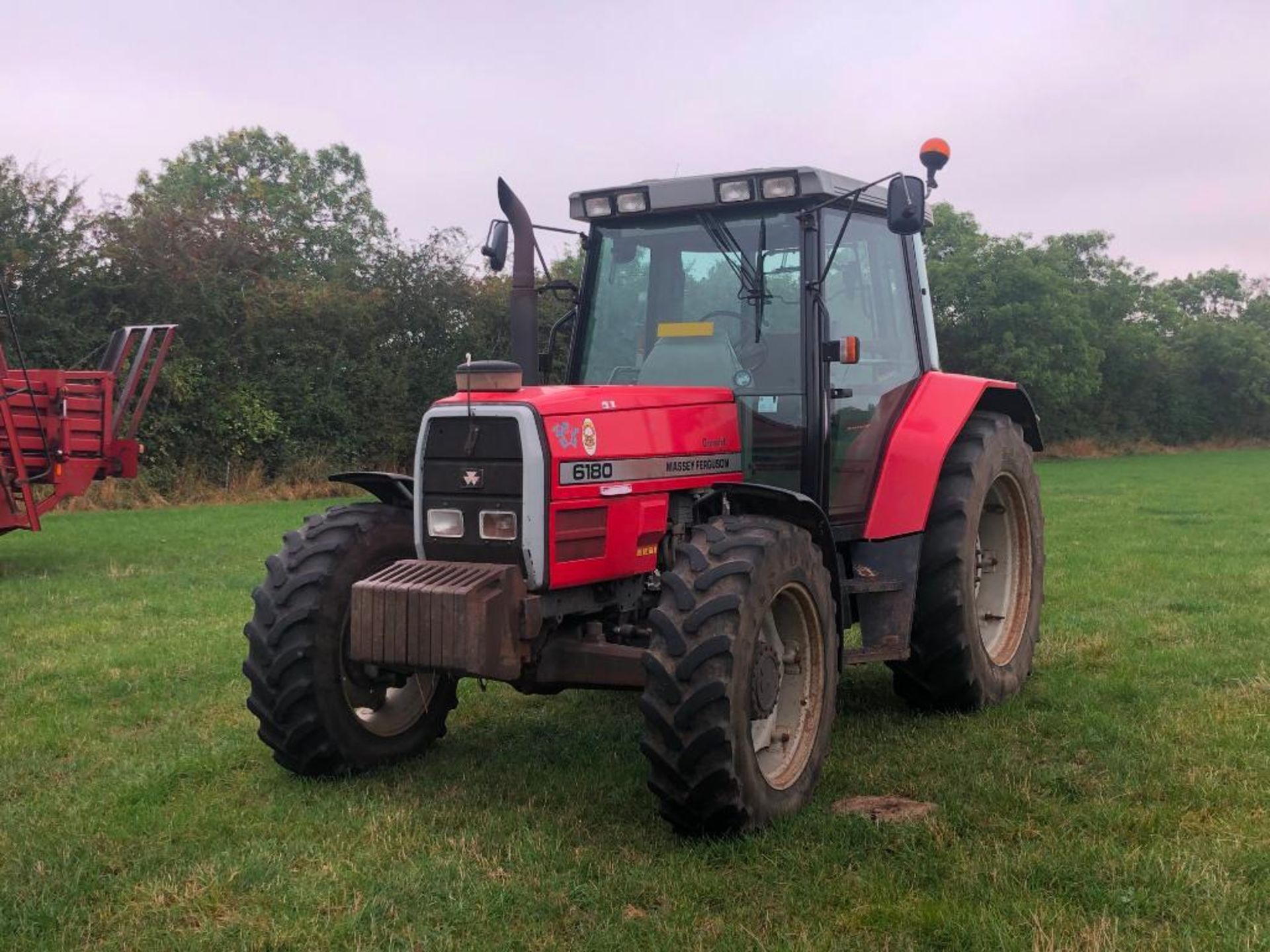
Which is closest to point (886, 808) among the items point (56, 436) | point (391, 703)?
point (391, 703)

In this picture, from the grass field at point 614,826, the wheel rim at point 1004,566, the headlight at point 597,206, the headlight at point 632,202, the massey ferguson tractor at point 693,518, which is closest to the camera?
the grass field at point 614,826

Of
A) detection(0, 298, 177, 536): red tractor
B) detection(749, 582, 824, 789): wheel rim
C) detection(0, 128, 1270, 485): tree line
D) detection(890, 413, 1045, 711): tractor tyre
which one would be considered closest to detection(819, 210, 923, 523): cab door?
detection(890, 413, 1045, 711): tractor tyre

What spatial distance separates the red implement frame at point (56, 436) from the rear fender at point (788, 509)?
7.12 meters

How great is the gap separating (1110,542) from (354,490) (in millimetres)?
12092

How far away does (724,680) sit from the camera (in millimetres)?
3721

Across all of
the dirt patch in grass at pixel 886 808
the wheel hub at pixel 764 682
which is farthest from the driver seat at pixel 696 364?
the dirt patch in grass at pixel 886 808

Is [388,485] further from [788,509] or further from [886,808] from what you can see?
[886,808]

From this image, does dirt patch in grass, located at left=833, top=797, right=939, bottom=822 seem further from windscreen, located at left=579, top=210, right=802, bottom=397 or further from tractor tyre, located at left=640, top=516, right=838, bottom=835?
windscreen, located at left=579, top=210, right=802, bottom=397

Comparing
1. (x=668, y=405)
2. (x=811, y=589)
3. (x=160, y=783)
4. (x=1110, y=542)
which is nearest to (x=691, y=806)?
(x=811, y=589)

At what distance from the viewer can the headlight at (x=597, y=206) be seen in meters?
5.25

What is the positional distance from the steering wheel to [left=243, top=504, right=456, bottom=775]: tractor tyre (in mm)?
1575

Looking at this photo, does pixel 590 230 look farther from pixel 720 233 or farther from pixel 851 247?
pixel 851 247

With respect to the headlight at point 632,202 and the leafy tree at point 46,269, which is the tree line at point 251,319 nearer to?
the leafy tree at point 46,269

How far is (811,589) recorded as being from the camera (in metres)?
4.26
